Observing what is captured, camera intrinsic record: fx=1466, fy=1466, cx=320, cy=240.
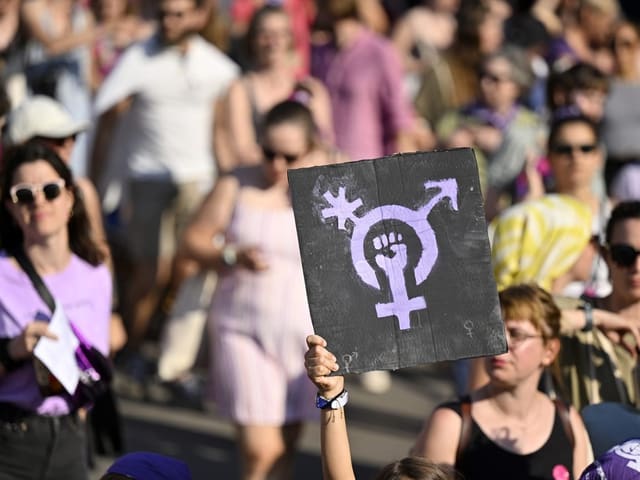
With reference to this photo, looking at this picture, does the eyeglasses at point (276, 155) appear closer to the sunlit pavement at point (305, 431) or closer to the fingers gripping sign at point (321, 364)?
the sunlit pavement at point (305, 431)

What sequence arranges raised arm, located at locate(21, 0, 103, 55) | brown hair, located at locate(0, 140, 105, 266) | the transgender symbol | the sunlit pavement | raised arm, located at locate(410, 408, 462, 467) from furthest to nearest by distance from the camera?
1. raised arm, located at locate(21, 0, 103, 55)
2. the sunlit pavement
3. brown hair, located at locate(0, 140, 105, 266)
4. raised arm, located at locate(410, 408, 462, 467)
5. the transgender symbol

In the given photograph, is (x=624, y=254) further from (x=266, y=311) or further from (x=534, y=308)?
(x=266, y=311)

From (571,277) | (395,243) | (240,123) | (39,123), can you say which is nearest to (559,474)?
(395,243)

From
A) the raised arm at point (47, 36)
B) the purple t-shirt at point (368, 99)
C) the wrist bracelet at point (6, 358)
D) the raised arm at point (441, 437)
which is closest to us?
the raised arm at point (441, 437)

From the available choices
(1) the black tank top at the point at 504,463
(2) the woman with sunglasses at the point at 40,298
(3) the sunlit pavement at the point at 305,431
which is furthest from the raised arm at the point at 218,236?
(1) the black tank top at the point at 504,463

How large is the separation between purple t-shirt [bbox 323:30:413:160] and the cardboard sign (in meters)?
4.99

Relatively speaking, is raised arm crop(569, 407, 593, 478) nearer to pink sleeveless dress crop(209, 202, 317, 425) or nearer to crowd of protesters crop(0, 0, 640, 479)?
crowd of protesters crop(0, 0, 640, 479)

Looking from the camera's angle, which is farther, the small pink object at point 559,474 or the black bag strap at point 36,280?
the black bag strap at point 36,280

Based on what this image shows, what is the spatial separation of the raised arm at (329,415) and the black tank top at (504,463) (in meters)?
0.59

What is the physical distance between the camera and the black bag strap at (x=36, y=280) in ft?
16.4

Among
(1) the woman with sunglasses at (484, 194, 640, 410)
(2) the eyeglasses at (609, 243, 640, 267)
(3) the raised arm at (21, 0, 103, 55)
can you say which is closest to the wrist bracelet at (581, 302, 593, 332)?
(1) the woman with sunglasses at (484, 194, 640, 410)

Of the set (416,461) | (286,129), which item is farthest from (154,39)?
(416,461)

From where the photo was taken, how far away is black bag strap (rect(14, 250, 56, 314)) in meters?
5.00

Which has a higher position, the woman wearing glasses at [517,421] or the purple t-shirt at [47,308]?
the purple t-shirt at [47,308]
